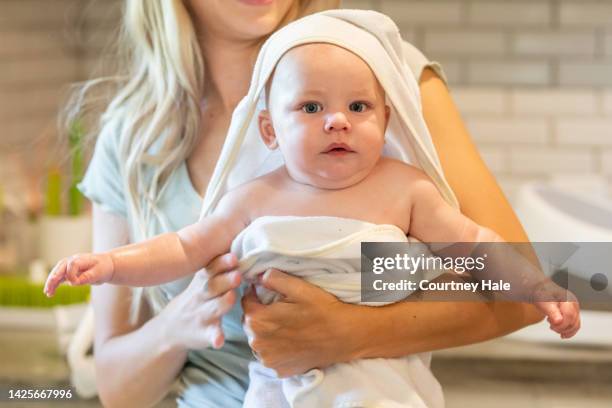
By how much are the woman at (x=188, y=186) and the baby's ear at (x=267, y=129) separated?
4.7 inches

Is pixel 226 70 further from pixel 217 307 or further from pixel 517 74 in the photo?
pixel 517 74

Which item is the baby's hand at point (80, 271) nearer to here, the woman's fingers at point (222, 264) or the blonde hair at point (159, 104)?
the woman's fingers at point (222, 264)

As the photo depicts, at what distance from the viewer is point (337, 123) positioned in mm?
830

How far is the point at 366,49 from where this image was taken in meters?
0.87

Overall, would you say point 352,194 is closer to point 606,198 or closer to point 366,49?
point 366,49

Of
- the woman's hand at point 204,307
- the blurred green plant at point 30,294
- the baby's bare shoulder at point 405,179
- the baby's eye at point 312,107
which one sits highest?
the baby's eye at point 312,107

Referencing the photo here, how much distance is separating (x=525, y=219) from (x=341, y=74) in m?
0.96

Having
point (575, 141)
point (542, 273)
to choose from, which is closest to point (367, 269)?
point (542, 273)

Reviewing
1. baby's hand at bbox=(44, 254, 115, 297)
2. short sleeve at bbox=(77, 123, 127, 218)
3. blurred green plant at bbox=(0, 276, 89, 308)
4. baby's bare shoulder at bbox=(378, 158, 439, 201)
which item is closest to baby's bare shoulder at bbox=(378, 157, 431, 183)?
baby's bare shoulder at bbox=(378, 158, 439, 201)

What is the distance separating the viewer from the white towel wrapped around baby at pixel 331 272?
871 millimetres

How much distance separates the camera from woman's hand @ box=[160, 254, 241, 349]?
0.91 meters

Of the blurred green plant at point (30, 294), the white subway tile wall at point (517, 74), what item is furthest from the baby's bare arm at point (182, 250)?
the white subway tile wall at point (517, 74)

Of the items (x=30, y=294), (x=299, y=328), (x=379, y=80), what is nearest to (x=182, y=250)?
(x=299, y=328)

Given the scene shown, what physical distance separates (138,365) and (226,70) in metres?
0.34
